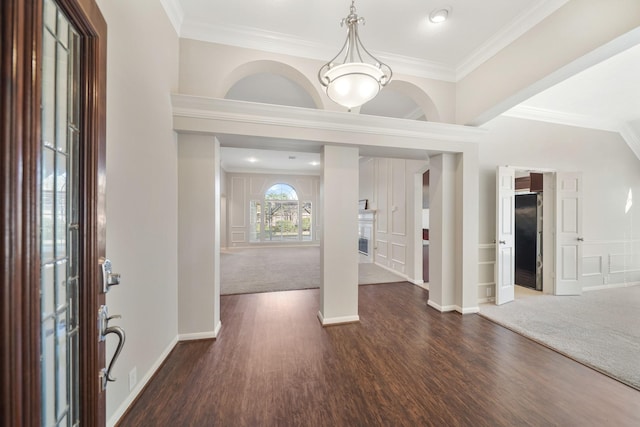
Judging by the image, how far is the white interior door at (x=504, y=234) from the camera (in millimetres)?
3635

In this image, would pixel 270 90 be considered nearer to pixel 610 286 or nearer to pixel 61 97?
pixel 61 97

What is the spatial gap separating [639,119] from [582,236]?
8.25 feet

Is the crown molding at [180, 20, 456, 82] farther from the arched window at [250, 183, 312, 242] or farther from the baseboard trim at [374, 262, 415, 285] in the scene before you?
the arched window at [250, 183, 312, 242]

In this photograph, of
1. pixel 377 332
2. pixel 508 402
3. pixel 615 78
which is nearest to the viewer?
pixel 508 402

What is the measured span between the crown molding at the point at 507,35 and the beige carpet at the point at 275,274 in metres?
3.79

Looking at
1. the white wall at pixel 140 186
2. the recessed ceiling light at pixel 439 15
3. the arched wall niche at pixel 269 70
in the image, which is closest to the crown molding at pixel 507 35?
the recessed ceiling light at pixel 439 15

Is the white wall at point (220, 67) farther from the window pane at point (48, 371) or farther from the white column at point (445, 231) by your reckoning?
the window pane at point (48, 371)

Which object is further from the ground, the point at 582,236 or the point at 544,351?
the point at 582,236

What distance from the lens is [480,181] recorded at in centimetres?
380

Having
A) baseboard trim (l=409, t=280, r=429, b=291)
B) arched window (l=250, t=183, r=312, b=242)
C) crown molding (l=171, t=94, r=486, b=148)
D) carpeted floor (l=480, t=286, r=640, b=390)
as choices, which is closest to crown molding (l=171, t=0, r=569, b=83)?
crown molding (l=171, t=94, r=486, b=148)

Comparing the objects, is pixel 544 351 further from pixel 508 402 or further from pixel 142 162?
pixel 142 162

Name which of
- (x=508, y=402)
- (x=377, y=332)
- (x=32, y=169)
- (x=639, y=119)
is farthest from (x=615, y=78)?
(x=32, y=169)

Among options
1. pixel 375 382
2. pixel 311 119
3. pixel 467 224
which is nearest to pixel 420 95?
pixel 311 119

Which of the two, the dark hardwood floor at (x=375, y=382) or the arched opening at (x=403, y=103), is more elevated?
the arched opening at (x=403, y=103)
